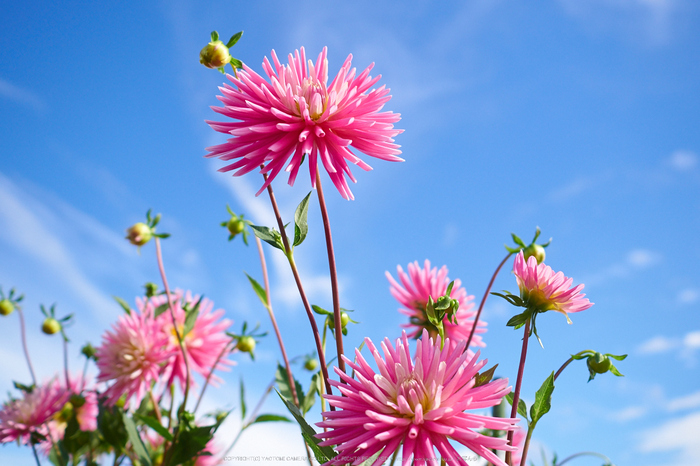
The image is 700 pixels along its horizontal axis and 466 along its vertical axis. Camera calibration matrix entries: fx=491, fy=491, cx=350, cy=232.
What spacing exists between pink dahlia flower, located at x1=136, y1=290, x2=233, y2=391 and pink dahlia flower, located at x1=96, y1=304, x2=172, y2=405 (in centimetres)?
4

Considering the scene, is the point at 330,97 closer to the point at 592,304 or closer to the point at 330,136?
the point at 330,136

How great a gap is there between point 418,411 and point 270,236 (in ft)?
1.56

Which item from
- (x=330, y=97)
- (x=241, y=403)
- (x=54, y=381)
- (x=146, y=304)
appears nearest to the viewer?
(x=330, y=97)

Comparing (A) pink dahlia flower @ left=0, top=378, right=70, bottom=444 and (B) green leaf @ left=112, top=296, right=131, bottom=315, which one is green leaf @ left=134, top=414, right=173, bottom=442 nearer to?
(B) green leaf @ left=112, top=296, right=131, bottom=315

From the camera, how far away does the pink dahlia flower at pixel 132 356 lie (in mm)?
1879

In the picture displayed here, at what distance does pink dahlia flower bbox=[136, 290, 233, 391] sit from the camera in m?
1.95

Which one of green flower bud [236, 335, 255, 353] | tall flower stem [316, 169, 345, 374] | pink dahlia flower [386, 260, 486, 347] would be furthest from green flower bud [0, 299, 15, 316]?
tall flower stem [316, 169, 345, 374]

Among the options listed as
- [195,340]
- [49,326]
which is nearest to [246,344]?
[195,340]

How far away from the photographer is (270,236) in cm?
105

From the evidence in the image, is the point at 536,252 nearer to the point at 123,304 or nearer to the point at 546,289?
the point at 546,289

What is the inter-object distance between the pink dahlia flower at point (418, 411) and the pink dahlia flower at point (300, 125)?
384mm

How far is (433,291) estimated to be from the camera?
172 cm

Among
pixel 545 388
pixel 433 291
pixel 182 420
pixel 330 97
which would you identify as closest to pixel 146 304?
pixel 182 420

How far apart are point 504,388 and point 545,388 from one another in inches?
10.1
